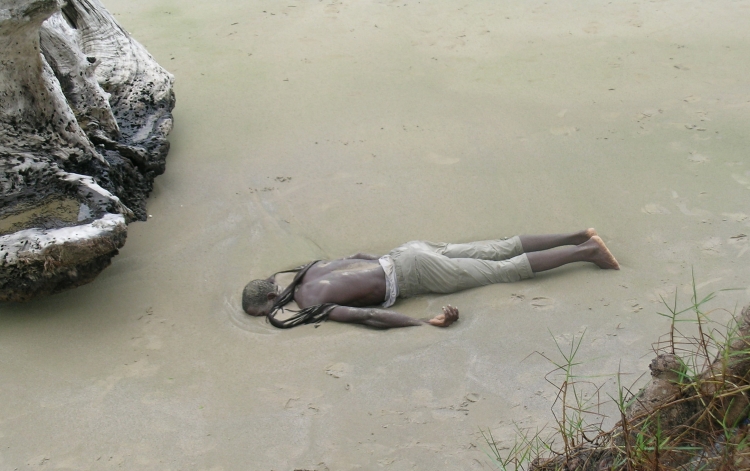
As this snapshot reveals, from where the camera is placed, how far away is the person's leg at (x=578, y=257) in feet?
14.7

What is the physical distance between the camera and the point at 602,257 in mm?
4473

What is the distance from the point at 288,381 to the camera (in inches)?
145

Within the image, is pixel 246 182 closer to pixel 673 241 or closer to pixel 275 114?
pixel 275 114

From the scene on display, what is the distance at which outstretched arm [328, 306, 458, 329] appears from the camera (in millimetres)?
4094

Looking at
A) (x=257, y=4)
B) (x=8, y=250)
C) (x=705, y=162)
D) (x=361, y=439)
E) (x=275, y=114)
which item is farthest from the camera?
(x=257, y=4)

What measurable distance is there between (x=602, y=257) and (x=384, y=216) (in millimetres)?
1570

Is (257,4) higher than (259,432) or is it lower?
higher

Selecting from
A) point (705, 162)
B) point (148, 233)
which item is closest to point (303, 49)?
point (148, 233)

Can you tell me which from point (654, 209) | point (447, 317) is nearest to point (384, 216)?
point (447, 317)

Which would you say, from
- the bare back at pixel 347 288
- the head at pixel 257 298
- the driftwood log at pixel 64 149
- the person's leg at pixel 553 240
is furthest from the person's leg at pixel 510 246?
the driftwood log at pixel 64 149

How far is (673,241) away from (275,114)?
3.50 metres

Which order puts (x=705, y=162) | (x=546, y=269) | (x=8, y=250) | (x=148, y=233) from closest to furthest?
(x=8, y=250) < (x=546, y=269) < (x=148, y=233) < (x=705, y=162)

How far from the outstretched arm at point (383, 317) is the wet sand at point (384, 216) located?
92mm

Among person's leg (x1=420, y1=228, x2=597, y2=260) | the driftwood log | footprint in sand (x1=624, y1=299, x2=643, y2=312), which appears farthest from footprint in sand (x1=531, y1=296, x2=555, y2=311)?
the driftwood log
